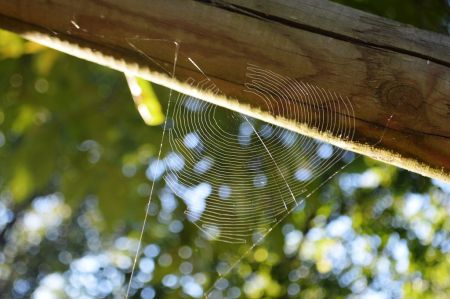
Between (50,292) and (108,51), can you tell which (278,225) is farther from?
(50,292)

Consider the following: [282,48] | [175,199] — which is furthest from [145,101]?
[175,199]

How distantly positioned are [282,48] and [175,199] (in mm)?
1560

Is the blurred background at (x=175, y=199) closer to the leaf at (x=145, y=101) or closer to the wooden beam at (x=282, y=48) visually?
the leaf at (x=145, y=101)

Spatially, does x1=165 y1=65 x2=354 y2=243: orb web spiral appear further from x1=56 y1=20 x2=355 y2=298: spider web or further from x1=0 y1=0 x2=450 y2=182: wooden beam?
x1=0 y1=0 x2=450 y2=182: wooden beam

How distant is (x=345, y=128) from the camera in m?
1.05

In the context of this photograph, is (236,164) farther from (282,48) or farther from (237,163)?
(282,48)

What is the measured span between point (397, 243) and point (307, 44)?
1901 millimetres

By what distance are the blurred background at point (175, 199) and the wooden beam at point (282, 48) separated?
1059 mm

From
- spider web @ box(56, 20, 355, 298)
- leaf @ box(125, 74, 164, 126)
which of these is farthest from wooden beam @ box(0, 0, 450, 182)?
spider web @ box(56, 20, 355, 298)

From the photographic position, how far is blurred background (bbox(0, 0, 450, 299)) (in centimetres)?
221

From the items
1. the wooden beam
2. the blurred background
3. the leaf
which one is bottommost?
the blurred background

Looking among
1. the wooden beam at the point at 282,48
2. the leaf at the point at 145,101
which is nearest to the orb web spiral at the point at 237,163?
the leaf at the point at 145,101

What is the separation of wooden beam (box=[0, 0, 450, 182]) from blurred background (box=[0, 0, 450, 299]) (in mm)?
1059

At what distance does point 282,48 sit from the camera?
3.32 ft
